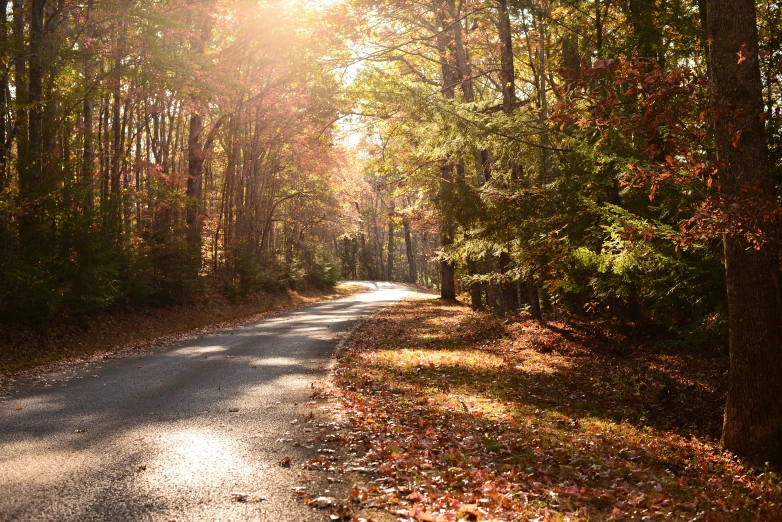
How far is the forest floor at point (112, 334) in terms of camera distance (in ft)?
37.7

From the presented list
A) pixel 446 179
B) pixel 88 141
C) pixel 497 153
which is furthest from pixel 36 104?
pixel 497 153

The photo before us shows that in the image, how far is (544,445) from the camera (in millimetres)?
6559

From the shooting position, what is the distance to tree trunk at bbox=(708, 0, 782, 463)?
5.91 metres

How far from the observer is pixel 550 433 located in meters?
7.07

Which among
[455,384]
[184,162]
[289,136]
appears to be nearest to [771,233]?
[455,384]

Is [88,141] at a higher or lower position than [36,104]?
higher

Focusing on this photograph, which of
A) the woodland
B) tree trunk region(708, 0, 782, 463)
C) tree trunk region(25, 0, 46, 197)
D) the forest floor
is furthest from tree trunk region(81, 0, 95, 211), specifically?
tree trunk region(708, 0, 782, 463)

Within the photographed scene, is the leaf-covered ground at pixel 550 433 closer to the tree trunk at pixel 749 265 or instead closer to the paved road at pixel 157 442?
the tree trunk at pixel 749 265

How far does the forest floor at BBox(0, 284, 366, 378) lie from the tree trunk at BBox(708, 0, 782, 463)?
11.4 metres

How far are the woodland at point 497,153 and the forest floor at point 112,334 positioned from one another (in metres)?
0.39

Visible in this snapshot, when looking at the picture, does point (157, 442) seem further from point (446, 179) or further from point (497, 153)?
point (446, 179)

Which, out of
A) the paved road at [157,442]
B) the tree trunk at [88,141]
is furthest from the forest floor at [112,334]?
the tree trunk at [88,141]

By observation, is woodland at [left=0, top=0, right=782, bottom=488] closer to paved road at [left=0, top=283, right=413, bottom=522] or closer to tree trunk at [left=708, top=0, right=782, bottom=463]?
tree trunk at [left=708, top=0, right=782, bottom=463]

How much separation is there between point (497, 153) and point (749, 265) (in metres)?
6.55
